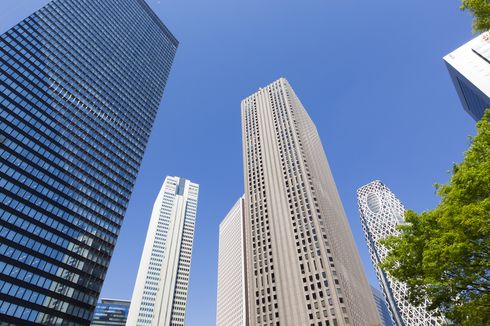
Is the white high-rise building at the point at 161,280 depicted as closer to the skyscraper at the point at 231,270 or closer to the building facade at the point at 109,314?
the skyscraper at the point at 231,270

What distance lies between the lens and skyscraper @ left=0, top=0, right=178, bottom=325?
221 ft

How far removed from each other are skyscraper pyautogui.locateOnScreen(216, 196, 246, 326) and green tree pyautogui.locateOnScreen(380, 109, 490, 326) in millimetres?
120129

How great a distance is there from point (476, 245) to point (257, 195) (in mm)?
95427

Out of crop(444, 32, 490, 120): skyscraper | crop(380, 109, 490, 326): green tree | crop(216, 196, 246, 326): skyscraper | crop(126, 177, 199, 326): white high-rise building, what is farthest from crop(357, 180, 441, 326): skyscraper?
crop(126, 177, 199, 326): white high-rise building

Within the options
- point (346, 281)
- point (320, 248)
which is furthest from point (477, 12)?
point (346, 281)

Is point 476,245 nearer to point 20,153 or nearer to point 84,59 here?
point 20,153

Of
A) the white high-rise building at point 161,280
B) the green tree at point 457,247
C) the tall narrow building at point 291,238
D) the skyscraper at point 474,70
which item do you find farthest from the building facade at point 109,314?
the skyscraper at point 474,70

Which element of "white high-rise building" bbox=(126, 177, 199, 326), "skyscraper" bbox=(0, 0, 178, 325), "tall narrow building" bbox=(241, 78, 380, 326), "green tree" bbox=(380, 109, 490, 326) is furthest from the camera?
"white high-rise building" bbox=(126, 177, 199, 326)

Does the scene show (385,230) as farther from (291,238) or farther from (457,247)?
(457,247)

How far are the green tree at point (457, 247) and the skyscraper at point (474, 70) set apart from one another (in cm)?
8364

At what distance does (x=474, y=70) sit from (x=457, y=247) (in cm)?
9515

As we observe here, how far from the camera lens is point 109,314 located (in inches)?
7470

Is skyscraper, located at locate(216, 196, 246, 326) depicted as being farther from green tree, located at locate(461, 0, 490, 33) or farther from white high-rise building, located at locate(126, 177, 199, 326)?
green tree, located at locate(461, 0, 490, 33)

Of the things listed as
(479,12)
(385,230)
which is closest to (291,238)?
(385,230)
